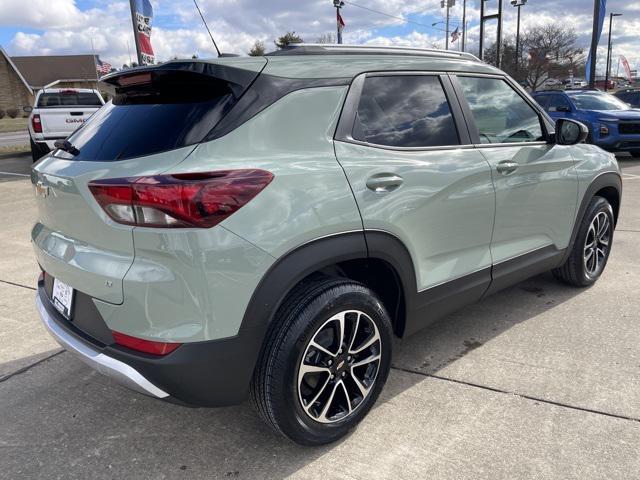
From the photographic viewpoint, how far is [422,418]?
275 centimetres

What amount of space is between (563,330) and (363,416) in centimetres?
176

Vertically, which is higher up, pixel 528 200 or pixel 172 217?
pixel 172 217

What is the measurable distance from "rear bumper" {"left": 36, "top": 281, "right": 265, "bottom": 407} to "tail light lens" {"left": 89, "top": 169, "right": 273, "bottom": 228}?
48cm

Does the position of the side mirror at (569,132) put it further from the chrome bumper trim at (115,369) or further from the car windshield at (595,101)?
the car windshield at (595,101)

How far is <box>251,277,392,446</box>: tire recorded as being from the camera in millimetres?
2283

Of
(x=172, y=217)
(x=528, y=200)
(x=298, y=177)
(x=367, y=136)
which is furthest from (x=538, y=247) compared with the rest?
(x=172, y=217)

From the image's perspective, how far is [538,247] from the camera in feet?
12.1

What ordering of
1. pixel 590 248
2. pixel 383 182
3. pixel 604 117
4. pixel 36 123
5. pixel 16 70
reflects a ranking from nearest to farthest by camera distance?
pixel 383 182 → pixel 590 248 → pixel 36 123 → pixel 604 117 → pixel 16 70

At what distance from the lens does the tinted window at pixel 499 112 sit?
3287mm

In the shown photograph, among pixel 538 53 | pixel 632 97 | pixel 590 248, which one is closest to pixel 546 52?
pixel 538 53

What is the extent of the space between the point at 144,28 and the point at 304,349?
1031 cm

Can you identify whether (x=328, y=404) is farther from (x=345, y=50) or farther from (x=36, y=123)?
(x=36, y=123)

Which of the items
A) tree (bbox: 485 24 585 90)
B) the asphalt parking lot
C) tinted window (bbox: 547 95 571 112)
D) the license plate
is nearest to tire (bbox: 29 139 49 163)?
the asphalt parking lot

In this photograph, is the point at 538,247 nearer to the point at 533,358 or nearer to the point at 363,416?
the point at 533,358
